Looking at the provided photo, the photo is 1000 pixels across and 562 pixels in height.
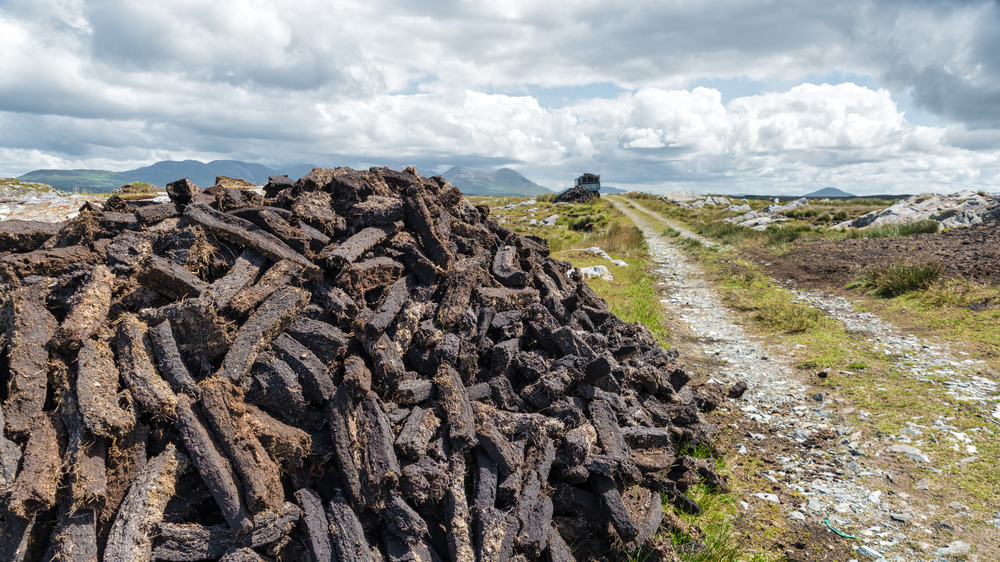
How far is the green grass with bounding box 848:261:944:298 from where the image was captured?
41.7ft

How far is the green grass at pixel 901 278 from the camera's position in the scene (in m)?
12.7

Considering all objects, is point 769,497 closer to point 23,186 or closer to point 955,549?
point 955,549

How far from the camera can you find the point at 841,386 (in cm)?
814

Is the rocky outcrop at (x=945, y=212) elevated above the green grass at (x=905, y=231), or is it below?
above

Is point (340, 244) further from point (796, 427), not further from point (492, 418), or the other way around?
point (796, 427)

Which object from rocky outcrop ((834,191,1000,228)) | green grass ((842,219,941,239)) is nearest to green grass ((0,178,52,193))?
green grass ((842,219,941,239))

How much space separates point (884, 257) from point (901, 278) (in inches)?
180

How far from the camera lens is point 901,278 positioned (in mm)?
13031

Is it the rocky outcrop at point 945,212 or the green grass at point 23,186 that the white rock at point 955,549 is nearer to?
the green grass at point 23,186

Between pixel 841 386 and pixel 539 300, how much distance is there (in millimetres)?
5669

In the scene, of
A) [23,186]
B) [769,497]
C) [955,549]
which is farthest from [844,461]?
[23,186]

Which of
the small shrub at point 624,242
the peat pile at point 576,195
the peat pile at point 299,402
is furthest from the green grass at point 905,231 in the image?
the peat pile at point 576,195

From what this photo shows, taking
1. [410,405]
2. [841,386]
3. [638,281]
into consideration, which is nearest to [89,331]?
[410,405]

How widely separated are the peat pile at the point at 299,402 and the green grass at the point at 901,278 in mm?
10691
